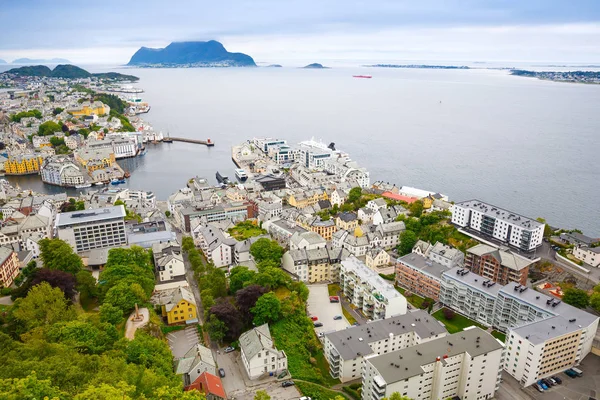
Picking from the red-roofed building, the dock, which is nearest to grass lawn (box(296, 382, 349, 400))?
the red-roofed building

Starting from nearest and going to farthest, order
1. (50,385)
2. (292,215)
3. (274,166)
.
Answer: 1. (50,385)
2. (292,215)
3. (274,166)

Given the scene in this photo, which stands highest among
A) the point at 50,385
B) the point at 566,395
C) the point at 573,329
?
the point at 50,385

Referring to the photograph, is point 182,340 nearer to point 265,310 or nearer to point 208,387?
point 265,310

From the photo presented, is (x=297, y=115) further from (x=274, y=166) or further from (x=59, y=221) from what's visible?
(x=59, y=221)

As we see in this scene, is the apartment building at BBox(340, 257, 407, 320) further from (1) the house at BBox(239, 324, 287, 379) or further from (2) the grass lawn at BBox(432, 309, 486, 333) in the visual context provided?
(1) the house at BBox(239, 324, 287, 379)

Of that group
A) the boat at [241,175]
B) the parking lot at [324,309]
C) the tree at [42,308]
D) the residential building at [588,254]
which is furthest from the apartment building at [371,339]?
the boat at [241,175]

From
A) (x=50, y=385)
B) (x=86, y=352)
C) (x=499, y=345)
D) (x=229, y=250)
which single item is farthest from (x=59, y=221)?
(x=499, y=345)

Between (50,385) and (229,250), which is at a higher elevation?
(50,385)

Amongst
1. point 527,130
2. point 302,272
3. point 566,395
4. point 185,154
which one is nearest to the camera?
point 566,395
